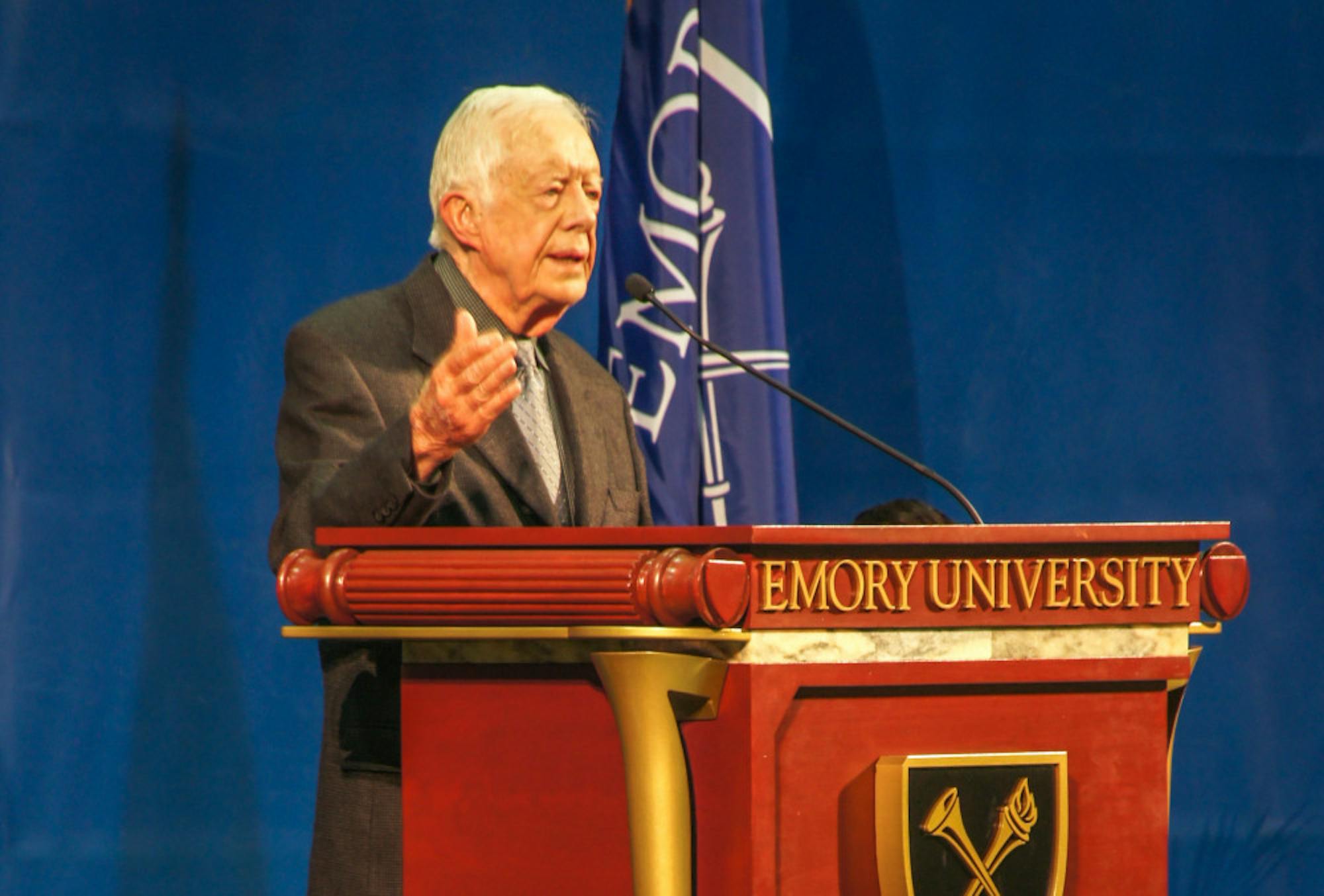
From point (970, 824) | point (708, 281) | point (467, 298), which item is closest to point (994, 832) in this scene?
point (970, 824)

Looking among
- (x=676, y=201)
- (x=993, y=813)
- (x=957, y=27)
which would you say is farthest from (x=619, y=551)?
(x=957, y=27)

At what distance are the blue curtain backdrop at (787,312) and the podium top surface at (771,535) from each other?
2150 mm

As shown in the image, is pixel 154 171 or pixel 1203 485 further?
pixel 1203 485

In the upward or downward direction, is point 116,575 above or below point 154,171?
below

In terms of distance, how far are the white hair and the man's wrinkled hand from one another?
0.58 m

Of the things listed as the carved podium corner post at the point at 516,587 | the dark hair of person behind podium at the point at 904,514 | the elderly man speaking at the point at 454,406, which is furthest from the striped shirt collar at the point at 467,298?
the dark hair of person behind podium at the point at 904,514

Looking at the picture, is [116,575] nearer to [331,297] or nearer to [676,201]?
[331,297]

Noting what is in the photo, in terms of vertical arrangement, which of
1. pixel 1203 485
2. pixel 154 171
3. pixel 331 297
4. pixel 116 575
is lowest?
pixel 116 575

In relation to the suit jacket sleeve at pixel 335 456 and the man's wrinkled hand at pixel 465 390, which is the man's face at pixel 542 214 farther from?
the man's wrinkled hand at pixel 465 390

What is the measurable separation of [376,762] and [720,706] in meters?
0.46

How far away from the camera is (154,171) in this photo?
3398 millimetres

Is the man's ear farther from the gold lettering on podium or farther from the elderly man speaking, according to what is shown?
the gold lettering on podium

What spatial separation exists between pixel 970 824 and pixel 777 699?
0.20m

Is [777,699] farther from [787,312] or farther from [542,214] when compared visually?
[787,312]
